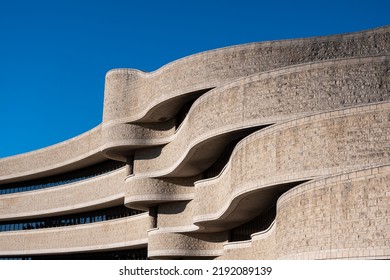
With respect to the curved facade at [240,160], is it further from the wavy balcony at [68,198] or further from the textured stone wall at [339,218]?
the wavy balcony at [68,198]

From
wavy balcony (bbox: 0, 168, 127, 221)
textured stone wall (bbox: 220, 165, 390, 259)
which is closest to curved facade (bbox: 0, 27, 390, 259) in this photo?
textured stone wall (bbox: 220, 165, 390, 259)

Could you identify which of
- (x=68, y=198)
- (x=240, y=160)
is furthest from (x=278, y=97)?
(x=68, y=198)

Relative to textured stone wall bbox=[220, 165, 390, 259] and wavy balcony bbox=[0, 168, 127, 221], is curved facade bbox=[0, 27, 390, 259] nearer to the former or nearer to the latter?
textured stone wall bbox=[220, 165, 390, 259]

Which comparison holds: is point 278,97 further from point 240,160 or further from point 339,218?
point 339,218

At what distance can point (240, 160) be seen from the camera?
23250mm

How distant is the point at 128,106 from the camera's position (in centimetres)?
3534

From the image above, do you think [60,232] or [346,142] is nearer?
[346,142]

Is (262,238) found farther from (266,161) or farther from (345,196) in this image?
(345,196)

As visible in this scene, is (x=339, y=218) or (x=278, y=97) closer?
(x=339, y=218)

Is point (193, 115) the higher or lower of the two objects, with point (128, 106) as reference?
lower

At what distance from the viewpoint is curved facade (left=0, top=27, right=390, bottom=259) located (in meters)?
17.5

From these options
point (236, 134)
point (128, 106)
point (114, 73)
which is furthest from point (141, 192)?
point (236, 134)

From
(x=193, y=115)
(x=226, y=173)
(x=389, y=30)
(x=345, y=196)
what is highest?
(x=389, y=30)

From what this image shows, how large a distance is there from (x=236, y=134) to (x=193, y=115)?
9.81 ft
